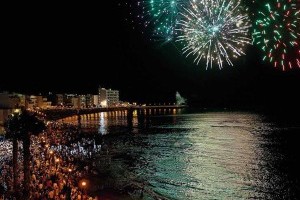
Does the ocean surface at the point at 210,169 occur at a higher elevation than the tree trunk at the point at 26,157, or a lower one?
lower

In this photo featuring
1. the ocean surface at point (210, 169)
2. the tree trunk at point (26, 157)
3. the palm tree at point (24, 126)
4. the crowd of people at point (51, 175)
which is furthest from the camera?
the ocean surface at point (210, 169)

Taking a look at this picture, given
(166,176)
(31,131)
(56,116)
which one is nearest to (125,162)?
(166,176)

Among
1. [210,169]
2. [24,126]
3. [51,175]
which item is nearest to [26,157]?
[24,126]

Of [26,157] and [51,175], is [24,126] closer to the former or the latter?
[26,157]

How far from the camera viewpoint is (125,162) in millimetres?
34562

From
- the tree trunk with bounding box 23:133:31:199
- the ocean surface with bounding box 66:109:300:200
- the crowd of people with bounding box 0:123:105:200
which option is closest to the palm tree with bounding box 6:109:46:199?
the tree trunk with bounding box 23:133:31:199

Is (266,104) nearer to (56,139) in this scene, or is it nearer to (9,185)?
(56,139)

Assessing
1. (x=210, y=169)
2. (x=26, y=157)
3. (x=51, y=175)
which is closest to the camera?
(x=26, y=157)

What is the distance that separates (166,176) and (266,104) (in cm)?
15606

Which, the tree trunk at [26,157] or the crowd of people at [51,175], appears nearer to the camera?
the tree trunk at [26,157]

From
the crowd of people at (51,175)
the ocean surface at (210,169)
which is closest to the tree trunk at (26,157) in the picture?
the crowd of people at (51,175)

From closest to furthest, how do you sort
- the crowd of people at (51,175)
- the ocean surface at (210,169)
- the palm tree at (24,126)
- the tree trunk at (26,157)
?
the palm tree at (24,126)
the tree trunk at (26,157)
the crowd of people at (51,175)
the ocean surface at (210,169)

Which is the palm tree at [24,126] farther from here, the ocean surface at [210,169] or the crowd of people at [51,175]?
the ocean surface at [210,169]

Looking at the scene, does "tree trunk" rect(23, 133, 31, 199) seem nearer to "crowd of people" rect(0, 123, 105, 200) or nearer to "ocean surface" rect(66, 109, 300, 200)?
"crowd of people" rect(0, 123, 105, 200)
